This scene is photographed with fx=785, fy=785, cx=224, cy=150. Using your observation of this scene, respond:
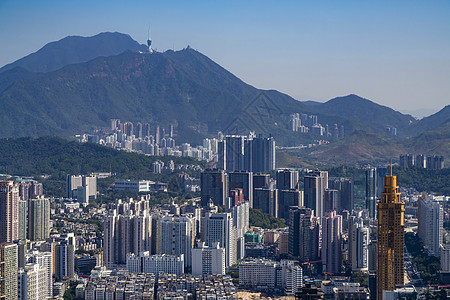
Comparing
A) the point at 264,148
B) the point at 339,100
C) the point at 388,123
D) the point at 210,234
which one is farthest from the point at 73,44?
the point at 210,234

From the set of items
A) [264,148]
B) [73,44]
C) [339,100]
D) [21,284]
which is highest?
[73,44]

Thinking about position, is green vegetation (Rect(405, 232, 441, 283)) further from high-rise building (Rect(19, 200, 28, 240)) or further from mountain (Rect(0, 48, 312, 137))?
mountain (Rect(0, 48, 312, 137))

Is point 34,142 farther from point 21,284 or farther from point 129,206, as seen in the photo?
point 21,284

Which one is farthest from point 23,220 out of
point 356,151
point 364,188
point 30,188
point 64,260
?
point 356,151

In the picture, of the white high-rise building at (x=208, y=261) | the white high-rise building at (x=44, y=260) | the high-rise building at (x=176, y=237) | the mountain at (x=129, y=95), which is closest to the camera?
the white high-rise building at (x=44, y=260)

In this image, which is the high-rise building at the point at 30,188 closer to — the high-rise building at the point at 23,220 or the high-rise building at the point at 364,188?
the high-rise building at the point at 23,220

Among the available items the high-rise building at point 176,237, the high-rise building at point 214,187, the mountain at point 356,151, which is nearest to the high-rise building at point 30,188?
the high-rise building at point 214,187
